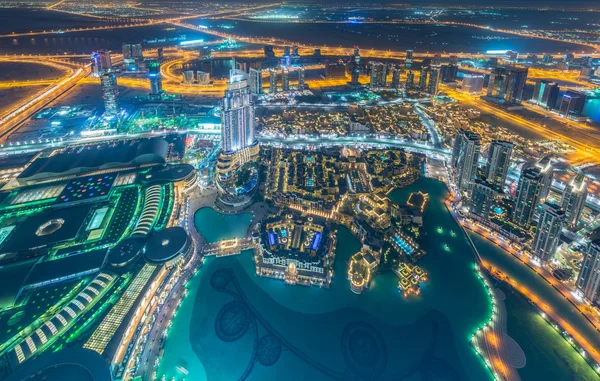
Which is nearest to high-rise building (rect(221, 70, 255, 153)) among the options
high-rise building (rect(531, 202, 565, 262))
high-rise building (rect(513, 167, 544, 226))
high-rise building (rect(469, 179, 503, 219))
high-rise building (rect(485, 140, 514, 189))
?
high-rise building (rect(469, 179, 503, 219))

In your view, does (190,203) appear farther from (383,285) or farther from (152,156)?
(383,285)

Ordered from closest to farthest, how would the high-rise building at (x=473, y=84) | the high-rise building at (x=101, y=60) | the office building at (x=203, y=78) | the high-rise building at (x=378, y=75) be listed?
the high-rise building at (x=473, y=84), the high-rise building at (x=378, y=75), the high-rise building at (x=101, y=60), the office building at (x=203, y=78)

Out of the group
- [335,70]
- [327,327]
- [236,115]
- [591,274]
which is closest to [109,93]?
[236,115]

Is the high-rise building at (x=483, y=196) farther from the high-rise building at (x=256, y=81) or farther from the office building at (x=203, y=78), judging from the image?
the office building at (x=203, y=78)

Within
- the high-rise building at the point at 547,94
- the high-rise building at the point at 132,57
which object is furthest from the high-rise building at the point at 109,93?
the high-rise building at the point at 547,94

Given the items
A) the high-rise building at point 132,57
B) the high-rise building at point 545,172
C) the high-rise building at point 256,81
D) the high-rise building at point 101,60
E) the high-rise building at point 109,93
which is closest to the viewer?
the high-rise building at point 545,172

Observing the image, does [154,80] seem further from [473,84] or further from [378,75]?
[473,84]
